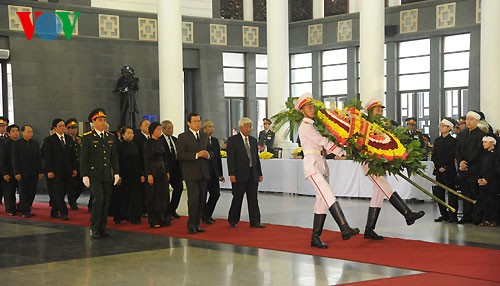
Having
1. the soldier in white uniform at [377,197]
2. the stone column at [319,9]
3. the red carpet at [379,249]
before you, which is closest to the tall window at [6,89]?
the red carpet at [379,249]

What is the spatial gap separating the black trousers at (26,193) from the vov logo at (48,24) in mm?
7906

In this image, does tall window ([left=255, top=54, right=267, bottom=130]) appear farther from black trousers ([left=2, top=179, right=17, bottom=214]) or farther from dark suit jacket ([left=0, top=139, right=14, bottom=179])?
dark suit jacket ([left=0, top=139, right=14, bottom=179])

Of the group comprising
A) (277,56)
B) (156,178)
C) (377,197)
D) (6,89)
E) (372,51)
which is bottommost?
(377,197)

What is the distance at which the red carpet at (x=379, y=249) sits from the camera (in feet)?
24.0

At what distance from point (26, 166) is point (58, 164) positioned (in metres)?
0.88

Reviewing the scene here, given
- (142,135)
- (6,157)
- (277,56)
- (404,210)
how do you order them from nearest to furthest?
(404,210) < (142,135) < (6,157) < (277,56)

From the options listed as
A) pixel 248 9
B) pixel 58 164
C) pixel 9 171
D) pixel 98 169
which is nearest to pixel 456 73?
pixel 248 9

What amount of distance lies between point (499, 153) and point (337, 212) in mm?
3468

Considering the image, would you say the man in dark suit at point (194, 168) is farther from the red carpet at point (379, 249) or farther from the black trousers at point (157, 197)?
the black trousers at point (157, 197)

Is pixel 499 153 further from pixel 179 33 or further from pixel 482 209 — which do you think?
pixel 179 33

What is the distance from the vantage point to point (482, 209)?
11273 millimetres

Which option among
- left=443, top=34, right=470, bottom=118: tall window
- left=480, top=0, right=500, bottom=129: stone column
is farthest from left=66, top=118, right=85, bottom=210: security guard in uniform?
left=443, top=34, right=470, bottom=118: tall window

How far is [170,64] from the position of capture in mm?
18984

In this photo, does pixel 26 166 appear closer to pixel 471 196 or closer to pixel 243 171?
pixel 243 171
